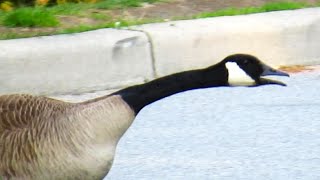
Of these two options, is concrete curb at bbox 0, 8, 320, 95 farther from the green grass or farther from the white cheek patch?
the white cheek patch

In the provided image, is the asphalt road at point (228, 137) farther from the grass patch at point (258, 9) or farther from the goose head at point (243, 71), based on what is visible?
the goose head at point (243, 71)

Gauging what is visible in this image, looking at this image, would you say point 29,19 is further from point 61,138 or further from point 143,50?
point 61,138

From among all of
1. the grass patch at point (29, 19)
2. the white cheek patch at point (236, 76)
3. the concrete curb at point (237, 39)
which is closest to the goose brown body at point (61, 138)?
the white cheek patch at point (236, 76)

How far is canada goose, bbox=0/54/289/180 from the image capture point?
387 centimetres

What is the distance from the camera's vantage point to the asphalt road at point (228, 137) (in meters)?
5.61

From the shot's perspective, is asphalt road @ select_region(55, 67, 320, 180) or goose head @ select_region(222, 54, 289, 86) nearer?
goose head @ select_region(222, 54, 289, 86)

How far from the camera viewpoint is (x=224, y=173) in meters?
5.57

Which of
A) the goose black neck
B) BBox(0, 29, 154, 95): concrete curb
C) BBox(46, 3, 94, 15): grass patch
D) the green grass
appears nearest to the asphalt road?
BBox(0, 29, 154, 95): concrete curb

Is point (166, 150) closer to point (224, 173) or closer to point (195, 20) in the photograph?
point (224, 173)

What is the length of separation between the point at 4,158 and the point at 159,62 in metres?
3.41

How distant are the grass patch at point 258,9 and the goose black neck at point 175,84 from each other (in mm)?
3933

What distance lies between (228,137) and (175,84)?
7.30 ft

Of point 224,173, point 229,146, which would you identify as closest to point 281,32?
point 229,146

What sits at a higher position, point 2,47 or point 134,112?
point 134,112
